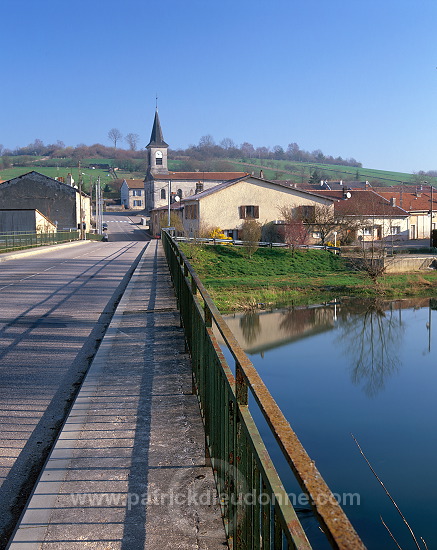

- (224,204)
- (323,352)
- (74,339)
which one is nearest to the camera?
(74,339)

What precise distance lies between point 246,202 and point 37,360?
5030cm

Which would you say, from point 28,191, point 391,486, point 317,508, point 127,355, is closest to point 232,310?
point 391,486

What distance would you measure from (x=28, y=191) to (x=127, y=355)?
2595 inches

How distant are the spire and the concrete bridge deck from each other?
122 m

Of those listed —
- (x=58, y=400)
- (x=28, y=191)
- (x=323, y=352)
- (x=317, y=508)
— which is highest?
(x=28, y=191)

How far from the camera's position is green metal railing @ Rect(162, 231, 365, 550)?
1.51 meters

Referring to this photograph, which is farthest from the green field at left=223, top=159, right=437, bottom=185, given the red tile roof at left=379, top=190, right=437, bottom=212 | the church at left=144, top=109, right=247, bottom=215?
the red tile roof at left=379, top=190, right=437, bottom=212

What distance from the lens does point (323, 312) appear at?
30.8m

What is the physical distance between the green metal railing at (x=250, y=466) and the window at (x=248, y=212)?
52586 millimetres

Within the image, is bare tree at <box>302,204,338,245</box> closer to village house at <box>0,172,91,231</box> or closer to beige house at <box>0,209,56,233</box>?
beige house at <box>0,209,56,233</box>

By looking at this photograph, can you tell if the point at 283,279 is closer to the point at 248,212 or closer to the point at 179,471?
the point at 248,212

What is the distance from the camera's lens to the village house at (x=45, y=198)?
68.9 meters

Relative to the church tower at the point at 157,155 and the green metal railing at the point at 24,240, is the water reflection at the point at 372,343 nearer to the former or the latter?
the green metal railing at the point at 24,240

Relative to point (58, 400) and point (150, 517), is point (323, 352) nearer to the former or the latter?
point (58, 400)
